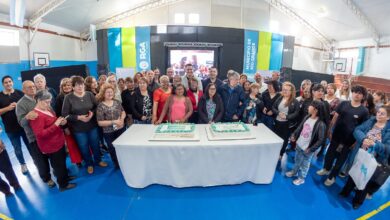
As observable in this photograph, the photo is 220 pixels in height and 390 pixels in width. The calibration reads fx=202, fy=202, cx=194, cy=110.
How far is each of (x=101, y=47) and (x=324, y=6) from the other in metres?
10.4

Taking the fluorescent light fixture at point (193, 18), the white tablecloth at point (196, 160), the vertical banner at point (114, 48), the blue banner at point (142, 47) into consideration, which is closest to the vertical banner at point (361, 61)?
the fluorescent light fixture at point (193, 18)

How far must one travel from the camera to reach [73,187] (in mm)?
2783

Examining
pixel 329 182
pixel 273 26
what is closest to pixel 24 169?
pixel 329 182

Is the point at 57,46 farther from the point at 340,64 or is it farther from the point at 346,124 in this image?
the point at 340,64

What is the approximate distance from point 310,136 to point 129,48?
7.66m

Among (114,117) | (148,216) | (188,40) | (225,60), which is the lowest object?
(148,216)

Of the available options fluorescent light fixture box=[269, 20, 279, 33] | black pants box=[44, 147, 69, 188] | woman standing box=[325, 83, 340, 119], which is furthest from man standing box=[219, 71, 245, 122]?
fluorescent light fixture box=[269, 20, 279, 33]

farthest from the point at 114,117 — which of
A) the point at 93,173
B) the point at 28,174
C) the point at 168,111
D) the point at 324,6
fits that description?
the point at 324,6

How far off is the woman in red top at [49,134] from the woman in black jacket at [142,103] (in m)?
1.11

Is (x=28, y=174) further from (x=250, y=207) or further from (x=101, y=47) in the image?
(x=101, y=47)

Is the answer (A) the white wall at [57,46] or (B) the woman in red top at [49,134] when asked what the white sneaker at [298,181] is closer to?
(B) the woman in red top at [49,134]

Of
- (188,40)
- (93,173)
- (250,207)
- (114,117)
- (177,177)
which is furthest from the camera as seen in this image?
(188,40)

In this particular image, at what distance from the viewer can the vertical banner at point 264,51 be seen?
9.16m

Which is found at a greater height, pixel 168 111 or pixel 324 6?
pixel 324 6
